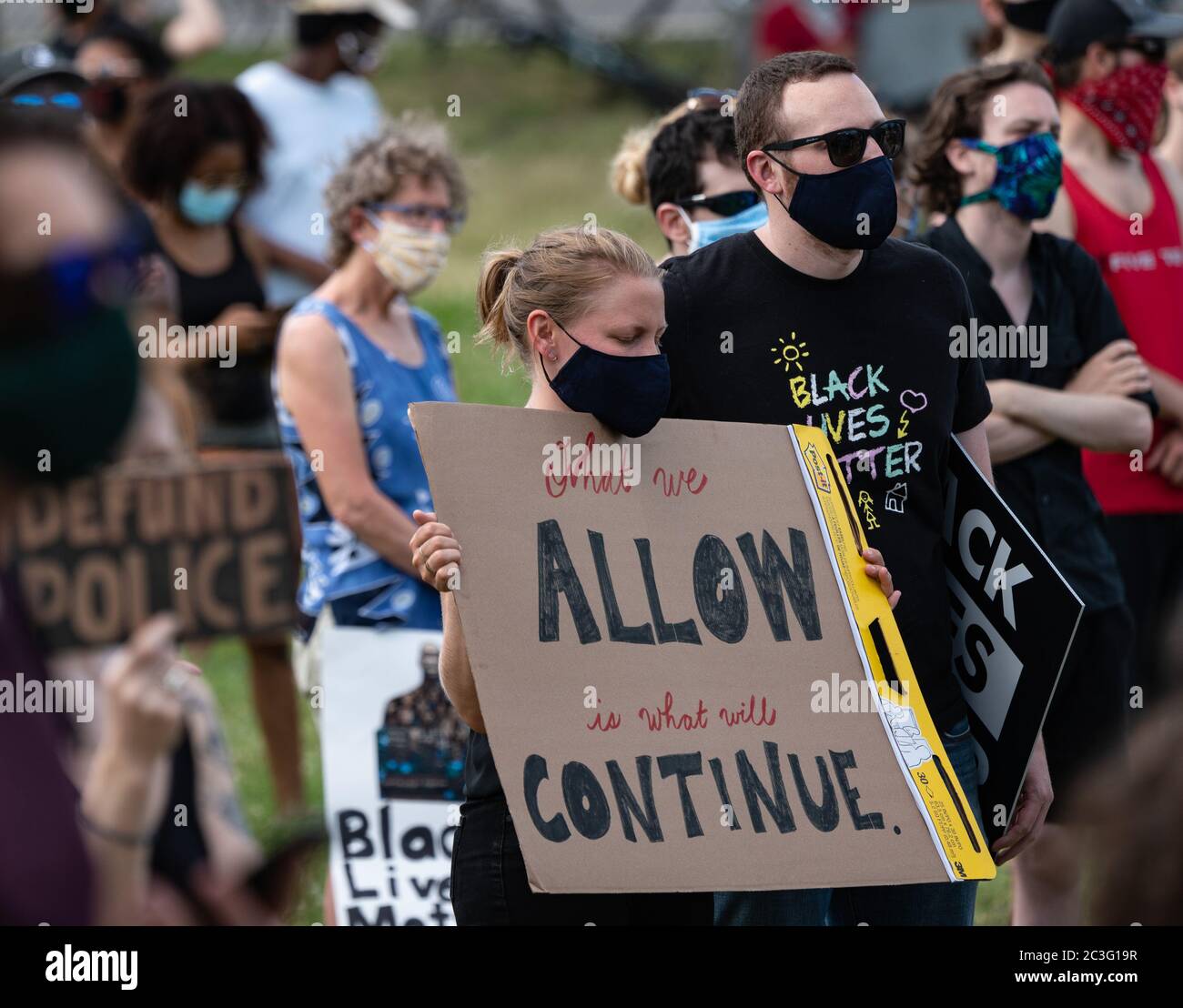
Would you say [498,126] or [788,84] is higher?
[498,126]

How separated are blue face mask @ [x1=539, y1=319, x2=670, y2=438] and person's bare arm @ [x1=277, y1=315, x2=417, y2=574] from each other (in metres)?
1.70

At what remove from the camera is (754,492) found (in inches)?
124

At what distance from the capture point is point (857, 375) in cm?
328

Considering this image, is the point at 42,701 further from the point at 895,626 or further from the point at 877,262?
the point at 877,262

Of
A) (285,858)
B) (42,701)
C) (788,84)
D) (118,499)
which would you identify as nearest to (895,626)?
(788,84)

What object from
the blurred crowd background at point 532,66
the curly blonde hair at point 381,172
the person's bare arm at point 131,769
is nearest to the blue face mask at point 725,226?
the curly blonde hair at point 381,172

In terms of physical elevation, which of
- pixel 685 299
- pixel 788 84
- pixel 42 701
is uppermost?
pixel 788 84

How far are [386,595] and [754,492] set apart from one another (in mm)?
1846

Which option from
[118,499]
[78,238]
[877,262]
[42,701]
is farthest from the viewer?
[877,262]

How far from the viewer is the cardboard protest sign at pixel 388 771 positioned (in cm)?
470

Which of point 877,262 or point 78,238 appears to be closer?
point 78,238

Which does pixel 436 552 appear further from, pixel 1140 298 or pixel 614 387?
pixel 1140 298

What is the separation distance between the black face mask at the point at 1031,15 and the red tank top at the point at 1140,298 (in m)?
0.95

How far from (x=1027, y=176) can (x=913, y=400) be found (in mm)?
1343
